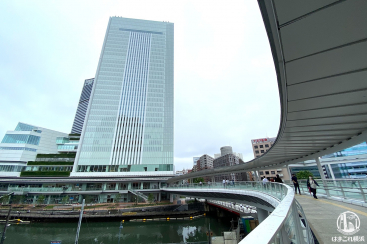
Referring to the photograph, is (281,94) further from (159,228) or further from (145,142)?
(145,142)

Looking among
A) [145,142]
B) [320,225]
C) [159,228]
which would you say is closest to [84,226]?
[159,228]

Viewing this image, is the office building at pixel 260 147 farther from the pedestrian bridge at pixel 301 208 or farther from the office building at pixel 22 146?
the office building at pixel 22 146

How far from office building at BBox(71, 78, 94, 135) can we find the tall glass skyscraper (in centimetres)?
6534

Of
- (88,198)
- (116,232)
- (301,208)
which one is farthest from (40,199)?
(301,208)

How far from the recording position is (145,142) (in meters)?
49.4

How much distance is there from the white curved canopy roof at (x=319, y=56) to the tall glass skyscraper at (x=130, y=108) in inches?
1756

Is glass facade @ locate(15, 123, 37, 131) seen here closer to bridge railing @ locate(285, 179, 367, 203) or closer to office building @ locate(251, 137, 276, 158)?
bridge railing @ locate(285, 179, 367, 203)

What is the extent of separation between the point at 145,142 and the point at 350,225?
47.9 meters

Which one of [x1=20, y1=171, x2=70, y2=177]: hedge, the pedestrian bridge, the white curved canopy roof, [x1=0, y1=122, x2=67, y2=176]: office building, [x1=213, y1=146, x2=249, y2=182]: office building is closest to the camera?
the pedestrian bridge

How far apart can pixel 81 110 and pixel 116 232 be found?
110 m

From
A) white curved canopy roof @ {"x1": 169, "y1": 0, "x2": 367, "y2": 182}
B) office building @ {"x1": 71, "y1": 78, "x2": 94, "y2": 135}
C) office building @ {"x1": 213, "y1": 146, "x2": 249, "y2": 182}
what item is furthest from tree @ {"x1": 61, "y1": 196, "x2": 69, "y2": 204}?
office building @ {"x1": 71, "y1": 78, "x2": 94, "y2": 135}

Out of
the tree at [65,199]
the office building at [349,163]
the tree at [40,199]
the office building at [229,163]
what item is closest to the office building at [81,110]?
the tree at [40,199]

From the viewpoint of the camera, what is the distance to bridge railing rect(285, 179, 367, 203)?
7.38 metres

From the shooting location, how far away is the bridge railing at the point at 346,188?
7381 millimetres
